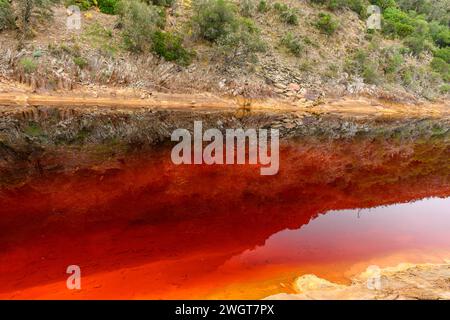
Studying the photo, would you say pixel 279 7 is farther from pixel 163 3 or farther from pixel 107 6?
pixel 107 6

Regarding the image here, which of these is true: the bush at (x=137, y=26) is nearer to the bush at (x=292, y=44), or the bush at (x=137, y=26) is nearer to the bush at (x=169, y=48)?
the bush at (x=169, y=48)

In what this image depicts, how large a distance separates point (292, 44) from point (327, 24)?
6561 mm

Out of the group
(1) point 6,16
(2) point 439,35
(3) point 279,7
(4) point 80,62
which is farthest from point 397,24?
(1) point 6,16

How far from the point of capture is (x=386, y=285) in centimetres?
845

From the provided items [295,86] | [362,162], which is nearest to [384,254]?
[362,162]

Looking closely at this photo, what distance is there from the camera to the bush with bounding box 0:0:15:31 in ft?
99.9

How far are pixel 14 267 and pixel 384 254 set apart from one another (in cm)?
924

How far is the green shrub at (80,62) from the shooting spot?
3095cm

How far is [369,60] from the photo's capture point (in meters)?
44.0

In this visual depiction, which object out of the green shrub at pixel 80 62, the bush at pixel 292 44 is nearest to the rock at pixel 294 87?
the bush at pixel 292 44

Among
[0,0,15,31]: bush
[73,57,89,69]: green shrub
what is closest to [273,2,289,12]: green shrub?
[73,57,89,69]: green shrub

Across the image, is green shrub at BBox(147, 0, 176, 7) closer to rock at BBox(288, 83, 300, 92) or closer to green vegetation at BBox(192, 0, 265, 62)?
green vegetation at BBox(192, 0, 265, 62)

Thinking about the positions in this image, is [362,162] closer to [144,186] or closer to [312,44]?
[144,186]

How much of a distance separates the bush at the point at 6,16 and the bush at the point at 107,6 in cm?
873
